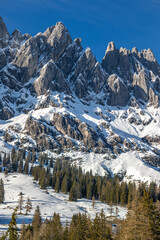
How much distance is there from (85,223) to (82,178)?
337 feet

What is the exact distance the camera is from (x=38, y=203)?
103 m

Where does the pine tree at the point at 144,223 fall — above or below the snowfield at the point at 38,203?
above

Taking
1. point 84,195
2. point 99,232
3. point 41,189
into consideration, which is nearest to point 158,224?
point 99,232

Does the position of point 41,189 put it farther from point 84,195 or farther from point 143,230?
point 143,230

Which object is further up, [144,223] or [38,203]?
[144,223]

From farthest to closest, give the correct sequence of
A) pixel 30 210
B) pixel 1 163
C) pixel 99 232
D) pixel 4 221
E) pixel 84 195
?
1. pixel 1 163
2. pixel 84 195
3. pixel 30 210
4. pixel 4 221
5. pixel 99 232

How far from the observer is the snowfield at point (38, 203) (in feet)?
278

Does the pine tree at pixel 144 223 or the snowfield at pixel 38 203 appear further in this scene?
the snowfield at pixel 38 203

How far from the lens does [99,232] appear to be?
3575 centimetres

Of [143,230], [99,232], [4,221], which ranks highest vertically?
[143,230]

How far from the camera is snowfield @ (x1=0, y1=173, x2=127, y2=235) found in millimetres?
84625

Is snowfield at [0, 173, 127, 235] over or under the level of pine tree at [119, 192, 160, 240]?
under

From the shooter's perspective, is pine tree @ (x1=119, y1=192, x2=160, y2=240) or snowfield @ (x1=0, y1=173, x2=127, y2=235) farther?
snowfield @ (x1=0, y1=173, x2=127, y2=235)

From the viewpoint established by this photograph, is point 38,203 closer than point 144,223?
No
